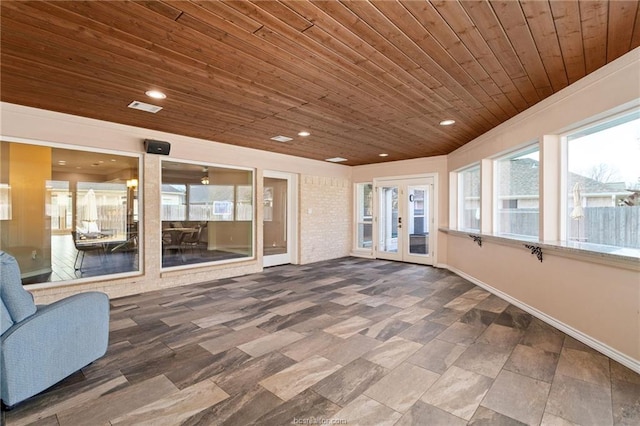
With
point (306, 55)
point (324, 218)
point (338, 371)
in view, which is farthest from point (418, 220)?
point (306, 55)

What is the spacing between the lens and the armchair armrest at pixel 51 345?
199 centimetres

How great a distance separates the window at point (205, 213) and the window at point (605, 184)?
5.13m

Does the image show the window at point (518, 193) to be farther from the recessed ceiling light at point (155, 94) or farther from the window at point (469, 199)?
the recessed ceiling light at point (155, 94)

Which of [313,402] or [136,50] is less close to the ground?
[136,50]

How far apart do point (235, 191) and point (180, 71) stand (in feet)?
11.5

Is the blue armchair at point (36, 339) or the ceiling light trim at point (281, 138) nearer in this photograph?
the blue armchair at point (36, 339)

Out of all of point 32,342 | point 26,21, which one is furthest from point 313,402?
point 26,21

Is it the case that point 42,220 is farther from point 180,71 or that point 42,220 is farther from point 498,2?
point 498,2

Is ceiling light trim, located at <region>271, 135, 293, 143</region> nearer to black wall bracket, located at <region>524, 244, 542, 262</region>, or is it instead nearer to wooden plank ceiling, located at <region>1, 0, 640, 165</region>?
wooden plank ceiling, located at <region>1, 0, 640, 165</region>

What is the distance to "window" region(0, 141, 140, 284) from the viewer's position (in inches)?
156

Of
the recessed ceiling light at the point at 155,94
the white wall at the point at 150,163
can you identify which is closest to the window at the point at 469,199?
the white wall at the point at 150,163

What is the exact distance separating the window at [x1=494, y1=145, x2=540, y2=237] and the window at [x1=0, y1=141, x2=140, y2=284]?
227 inches

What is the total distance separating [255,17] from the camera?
209cm

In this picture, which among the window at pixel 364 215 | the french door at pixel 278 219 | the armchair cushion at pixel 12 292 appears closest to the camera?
the armchair cushion at pixel 12 292
